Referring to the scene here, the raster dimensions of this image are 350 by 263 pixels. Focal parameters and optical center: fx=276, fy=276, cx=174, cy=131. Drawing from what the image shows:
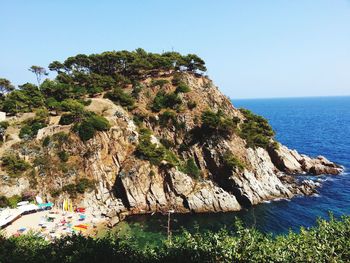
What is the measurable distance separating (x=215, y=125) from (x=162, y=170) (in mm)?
17119

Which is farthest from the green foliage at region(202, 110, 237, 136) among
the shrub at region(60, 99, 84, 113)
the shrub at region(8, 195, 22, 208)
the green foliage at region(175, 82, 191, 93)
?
the shrub at region(8, 195, 22, 208)


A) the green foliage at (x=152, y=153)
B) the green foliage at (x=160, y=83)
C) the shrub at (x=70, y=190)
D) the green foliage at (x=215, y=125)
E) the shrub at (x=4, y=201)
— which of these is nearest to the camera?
the shrub at (x=4, y=201)

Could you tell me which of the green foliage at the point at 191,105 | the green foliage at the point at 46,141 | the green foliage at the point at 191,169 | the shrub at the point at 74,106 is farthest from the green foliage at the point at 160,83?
the green foliage at the point at 46,141

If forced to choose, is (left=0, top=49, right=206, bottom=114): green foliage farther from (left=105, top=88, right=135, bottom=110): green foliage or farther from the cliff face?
the cliff face

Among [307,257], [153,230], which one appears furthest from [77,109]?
[307,257]

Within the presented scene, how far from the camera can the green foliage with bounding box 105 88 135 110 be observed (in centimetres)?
7225

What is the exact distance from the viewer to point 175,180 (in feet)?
185

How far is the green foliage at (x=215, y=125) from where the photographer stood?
64.8 metres

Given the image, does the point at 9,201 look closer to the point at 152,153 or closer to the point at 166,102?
the point at 152,153

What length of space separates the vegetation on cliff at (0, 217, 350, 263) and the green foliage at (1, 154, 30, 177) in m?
35.3

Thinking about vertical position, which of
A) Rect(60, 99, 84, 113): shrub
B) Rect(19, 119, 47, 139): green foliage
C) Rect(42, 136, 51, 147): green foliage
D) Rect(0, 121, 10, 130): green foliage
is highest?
Rect(60, 99, 84, 113): shrub

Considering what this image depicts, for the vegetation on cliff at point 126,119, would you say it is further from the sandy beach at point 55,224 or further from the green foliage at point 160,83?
the sandy beach at point 55,224

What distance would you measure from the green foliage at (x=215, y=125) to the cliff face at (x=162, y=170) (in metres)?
0.69

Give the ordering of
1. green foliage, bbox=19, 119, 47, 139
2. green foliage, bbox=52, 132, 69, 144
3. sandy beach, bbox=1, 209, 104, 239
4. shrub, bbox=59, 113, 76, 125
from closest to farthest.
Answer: sandy beach, bbox=1, 209, 104, 239
green foliage, bbox=52, 132, 69, 144
green foliage, bbox=19, 119, 47, 139
shrub, bbox=59, 113, 76, 125
